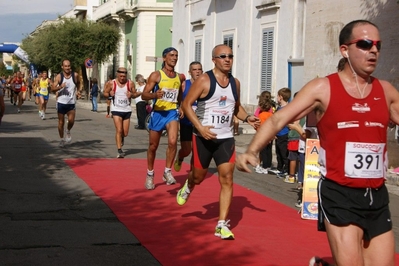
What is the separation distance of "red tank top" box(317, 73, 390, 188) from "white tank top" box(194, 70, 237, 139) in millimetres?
3477

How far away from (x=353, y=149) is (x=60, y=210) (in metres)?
5.34

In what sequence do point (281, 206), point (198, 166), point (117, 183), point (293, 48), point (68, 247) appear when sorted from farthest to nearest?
point (293, 48) < point (117, 183) < point (281, 206) < point (198, 166) < point (68, 247)

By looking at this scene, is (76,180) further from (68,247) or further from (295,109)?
(295,109)

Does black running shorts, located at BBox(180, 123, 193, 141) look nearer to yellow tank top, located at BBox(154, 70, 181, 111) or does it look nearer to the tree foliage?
yellow tank top, located at BBox(154, 70, 181, 111)

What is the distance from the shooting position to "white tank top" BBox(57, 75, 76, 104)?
17344 millimetres

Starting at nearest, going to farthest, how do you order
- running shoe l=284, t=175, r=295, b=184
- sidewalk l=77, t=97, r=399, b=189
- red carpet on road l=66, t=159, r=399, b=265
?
red carpet on road l=66, t=159, r=399, b=265, running shoe l=284, t=175, r=295, b=184, sidewalk l=77, t=97, r=399, b=189

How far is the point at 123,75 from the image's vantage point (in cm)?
1539

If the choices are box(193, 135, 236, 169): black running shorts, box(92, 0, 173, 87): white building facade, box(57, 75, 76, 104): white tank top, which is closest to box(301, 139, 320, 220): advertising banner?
box(193, 135, 236, 169): black running shorts

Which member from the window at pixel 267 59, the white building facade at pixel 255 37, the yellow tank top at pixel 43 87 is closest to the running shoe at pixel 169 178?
the white building facade at pixel 255 37

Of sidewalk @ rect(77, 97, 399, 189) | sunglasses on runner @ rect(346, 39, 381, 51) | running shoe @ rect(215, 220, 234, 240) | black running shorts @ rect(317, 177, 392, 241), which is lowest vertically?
sidewalk @ rect(77, 97, 399, 189)

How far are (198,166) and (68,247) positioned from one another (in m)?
1.88

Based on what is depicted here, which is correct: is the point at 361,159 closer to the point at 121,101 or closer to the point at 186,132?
the point at 186,132

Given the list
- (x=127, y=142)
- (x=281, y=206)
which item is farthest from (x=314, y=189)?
(x=127, y=142)

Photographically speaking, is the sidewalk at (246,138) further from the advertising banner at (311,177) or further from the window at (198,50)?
the window at (198,50)
